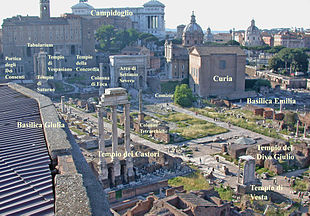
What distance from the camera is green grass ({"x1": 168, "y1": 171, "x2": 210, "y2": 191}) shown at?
23269mm

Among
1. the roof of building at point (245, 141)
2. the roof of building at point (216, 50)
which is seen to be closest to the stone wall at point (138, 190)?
the roof of building at point (245, 141)

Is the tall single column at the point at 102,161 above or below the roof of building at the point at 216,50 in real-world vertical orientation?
below

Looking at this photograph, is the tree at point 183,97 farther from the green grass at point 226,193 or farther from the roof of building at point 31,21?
the roof of building at point 31,21

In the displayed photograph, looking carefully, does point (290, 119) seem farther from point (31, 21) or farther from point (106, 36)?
point (31, 21)

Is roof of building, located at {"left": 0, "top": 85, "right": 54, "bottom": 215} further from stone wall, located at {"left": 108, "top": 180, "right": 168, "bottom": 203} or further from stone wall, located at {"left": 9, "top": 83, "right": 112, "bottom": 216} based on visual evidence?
stone wall, located at {"left": 108, "top": 180, "right": 168, "bottom": 203}

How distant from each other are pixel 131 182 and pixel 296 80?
1821 inches

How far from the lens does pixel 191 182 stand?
2397cm

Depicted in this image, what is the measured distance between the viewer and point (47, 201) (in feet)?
23.7

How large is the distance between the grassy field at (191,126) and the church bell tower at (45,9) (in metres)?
36.4

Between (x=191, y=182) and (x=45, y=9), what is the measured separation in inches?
2163

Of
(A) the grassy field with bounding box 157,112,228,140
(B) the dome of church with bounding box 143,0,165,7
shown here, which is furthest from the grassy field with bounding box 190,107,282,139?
(B) the dome of church with bounding box 143,0,165,7

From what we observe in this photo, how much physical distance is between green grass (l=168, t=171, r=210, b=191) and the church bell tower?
53.3m

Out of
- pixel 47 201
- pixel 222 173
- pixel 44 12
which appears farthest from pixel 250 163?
pixel 44 12

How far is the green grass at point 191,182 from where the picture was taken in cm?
2327
